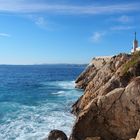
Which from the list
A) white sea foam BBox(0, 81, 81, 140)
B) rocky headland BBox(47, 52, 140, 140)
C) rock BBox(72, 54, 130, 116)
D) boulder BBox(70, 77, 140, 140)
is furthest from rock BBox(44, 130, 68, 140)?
rock BBox(72, 54, 130, 116)

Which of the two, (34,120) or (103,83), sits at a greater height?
(103,83)

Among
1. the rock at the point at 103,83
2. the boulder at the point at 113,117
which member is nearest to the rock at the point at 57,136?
the boulder at the point at 113,117

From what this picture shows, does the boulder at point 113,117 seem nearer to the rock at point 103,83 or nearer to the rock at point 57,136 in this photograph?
the rock at point 57,136

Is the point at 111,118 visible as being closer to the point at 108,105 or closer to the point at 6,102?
the point at 108,105

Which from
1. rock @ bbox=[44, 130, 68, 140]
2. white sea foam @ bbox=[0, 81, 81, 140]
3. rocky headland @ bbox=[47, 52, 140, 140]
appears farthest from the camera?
white sea foam @ bbox=[0, 81, 81, 140]

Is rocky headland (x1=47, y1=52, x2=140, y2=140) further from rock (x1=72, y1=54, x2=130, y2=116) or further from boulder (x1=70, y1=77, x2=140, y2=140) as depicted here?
rock (x1=72, y1=54, x2=130, y2=116)

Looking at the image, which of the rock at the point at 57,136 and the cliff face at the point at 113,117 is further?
the rock at the point at 57,136

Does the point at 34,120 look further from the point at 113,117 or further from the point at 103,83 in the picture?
the point at 113,117

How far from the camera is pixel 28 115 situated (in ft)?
135

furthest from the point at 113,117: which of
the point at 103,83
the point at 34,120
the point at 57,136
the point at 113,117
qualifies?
the point at 103,83

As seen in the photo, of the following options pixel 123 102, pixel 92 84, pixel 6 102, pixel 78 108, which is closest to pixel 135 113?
pixel 123 102

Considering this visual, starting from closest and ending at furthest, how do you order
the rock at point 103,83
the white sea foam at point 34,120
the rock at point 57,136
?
the rock at point 57,136
the white sea foam at point 34,120
the rock at point 103,83

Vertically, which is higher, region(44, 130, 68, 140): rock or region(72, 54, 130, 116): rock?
region(72, 54, 130, 116): rock

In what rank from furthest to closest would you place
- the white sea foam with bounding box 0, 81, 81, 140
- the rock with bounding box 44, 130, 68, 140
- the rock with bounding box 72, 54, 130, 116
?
the rock with bounding box 72, 54, 130, 116
the white sea foam with bounding box 0, 81, 81, 140
the rock with bounding box 44, 130, 68, 140
